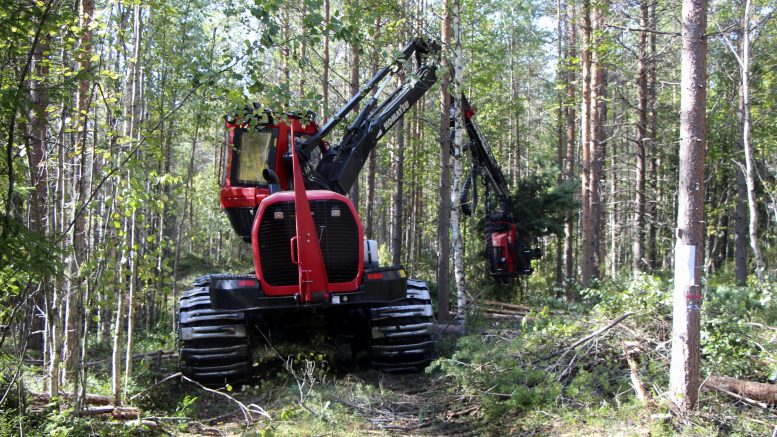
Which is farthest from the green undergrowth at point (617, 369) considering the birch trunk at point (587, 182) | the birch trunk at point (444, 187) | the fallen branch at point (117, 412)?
the birch trunk at point (587, 182)

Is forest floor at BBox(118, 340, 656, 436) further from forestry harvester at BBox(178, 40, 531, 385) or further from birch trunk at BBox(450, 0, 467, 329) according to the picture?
birch trunk at BBox(450, 0, 467, 329)

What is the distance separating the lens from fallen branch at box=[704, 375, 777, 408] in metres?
5.04

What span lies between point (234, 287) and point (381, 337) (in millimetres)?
2103

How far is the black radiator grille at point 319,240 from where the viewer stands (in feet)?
22.8

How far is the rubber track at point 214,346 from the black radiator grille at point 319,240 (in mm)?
824

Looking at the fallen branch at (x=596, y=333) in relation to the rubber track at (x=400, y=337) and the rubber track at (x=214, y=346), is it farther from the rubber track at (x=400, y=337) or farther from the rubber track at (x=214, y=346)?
the rubber track at (x=214, y=346)

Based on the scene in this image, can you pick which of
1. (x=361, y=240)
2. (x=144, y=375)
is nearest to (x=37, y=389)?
(x=144, y=375)

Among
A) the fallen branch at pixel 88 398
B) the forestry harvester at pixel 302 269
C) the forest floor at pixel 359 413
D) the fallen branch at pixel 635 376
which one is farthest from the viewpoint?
the forestry harvester at pixel 302 269

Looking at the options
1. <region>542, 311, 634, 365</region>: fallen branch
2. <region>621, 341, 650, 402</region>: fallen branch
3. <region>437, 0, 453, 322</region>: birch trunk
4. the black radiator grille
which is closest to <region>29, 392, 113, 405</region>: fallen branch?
the black radiator grille

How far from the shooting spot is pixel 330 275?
7.20 meters

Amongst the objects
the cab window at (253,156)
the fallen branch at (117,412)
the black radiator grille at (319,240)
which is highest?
the cab window at (253,156)

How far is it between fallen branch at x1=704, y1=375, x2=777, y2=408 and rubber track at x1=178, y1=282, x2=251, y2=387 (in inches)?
199

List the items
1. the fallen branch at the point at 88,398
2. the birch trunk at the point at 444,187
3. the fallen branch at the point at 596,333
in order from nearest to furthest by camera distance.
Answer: the fallen branch at the point at 88,398, the fallen branch at the point at 596,333, the birch trunk at the point at 444,187

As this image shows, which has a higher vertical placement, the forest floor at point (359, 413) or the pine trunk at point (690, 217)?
the pine trunk at point (690, 217)
